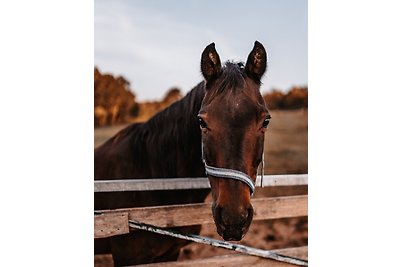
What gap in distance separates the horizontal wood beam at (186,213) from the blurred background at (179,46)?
1.42 ft

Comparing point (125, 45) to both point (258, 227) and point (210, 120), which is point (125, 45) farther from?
point (258, 227)

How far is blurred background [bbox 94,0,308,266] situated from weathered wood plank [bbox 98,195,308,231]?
432 millimetres

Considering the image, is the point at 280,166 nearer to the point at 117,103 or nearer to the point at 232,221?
the point at 117,103

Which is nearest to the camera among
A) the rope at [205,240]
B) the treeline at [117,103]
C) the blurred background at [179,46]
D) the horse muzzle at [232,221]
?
the horse muzzle at [232,221]

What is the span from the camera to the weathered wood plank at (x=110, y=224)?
139cm

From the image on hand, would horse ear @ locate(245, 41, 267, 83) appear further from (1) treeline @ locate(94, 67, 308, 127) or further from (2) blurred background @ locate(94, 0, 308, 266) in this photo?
(1) treeline @ locate(94, 67, 308, 127)

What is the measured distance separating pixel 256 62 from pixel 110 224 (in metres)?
0.63

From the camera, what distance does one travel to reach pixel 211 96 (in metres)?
1.29

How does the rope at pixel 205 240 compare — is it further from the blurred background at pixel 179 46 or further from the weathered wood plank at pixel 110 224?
the blurred background at pixel 179 46

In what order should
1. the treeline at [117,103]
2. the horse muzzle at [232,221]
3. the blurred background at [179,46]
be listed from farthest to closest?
the treeline at [117,103]
the blurred background at [179,46]
the horse muzzle at [232,221]

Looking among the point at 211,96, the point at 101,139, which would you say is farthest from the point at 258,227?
the point at 211,96

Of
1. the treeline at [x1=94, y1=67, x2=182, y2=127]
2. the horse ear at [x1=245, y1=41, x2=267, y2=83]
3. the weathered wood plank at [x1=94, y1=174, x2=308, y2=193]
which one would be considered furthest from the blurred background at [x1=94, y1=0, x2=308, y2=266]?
the weathered wood plank at [x1=94, y1=174, x2=308, y2=193]

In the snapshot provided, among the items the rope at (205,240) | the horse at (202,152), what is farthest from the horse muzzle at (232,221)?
the rope at (205,240)
